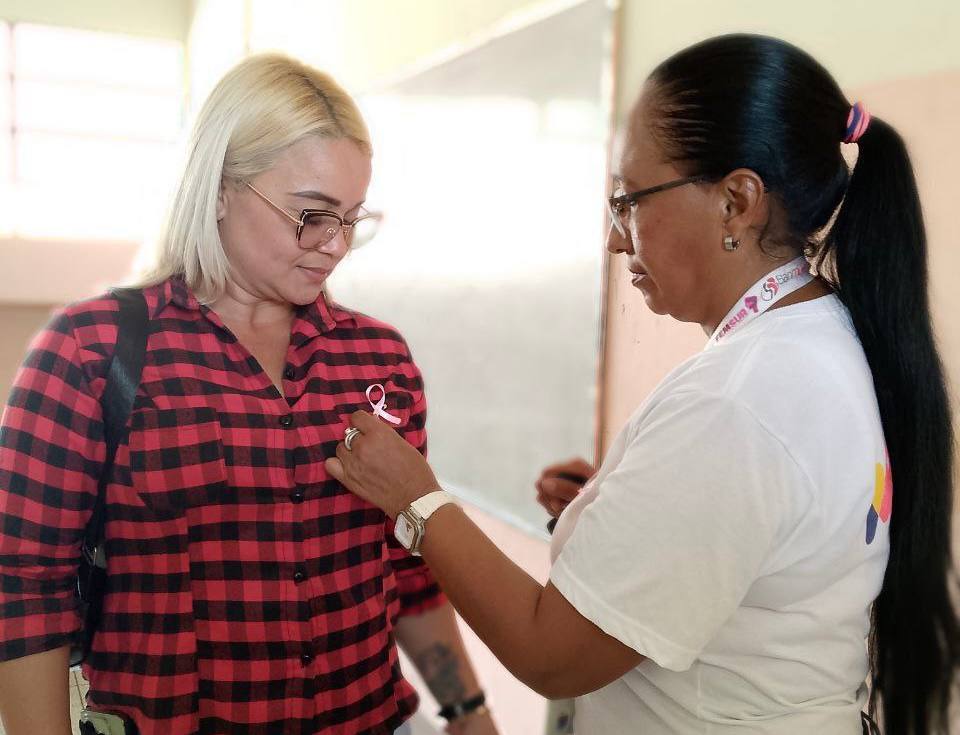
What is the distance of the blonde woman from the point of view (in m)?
0.88

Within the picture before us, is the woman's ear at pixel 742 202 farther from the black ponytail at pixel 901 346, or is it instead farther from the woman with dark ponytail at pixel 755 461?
the black ponytail at pixel 901 346

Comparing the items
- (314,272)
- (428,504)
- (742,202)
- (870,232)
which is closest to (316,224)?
(314,272)

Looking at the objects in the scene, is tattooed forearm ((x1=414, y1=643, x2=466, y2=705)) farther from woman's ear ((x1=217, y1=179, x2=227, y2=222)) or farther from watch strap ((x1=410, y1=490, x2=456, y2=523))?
woman's ear ((x1=217, y1=179, x2=227, y2=222))

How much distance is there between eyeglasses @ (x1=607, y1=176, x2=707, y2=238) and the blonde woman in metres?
0.35

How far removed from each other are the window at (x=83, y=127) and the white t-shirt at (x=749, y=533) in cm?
555

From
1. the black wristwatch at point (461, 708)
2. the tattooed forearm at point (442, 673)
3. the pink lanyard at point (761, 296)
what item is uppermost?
the pink lanyard at point (761, 296)

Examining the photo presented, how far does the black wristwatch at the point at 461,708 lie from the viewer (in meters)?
1.20

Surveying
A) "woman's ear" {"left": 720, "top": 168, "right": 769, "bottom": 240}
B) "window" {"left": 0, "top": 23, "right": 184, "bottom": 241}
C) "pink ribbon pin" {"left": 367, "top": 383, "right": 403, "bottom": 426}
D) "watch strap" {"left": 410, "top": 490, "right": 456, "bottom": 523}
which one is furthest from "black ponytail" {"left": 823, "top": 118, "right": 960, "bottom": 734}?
"window" {"left": 0, "top": 23, "right": 184, "bottom": 241}

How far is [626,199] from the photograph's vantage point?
0.85m

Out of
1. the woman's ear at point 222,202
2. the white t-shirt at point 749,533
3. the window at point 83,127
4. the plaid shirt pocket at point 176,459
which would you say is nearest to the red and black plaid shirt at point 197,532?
the plaid shirt pocket at point 176,459

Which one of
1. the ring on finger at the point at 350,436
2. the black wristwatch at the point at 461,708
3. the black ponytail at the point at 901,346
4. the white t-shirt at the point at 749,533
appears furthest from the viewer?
the black wristwatch at the point at 461,708

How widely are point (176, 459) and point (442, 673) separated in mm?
530

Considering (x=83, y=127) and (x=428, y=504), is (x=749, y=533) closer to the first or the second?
(x=428, y=504)

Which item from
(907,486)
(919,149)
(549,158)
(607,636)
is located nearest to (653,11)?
(549,158)
